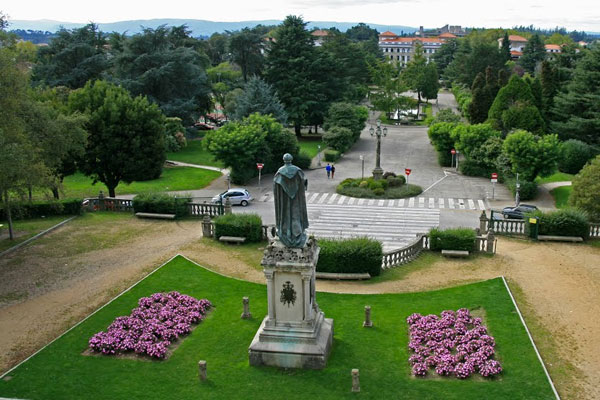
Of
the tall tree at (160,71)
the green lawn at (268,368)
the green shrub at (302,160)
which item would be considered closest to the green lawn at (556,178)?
the green shrub at (302,160)

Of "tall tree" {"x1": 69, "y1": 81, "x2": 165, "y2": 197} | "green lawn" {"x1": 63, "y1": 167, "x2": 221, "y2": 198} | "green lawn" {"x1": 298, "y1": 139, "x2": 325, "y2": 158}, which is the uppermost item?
"tall tree" {"x1": 69, "y1": 81, "x2": 165, "y2": 197}

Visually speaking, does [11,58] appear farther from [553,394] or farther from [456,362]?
[553,394]

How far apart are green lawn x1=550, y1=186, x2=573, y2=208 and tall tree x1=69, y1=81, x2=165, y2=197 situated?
96.9 ft

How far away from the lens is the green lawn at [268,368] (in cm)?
1697

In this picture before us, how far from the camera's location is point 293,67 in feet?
233

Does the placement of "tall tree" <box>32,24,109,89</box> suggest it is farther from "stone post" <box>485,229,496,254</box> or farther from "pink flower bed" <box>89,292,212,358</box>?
"stone post" <box>485,229,496,254</box>

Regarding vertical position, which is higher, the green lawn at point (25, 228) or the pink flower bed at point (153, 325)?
the pink flower bed at point (153, 325)

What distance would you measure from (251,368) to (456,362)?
6206 millimetres

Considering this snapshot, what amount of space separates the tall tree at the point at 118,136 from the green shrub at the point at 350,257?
67.1ft

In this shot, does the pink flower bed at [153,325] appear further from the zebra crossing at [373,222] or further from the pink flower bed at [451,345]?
the zebra crossing at [373,222]

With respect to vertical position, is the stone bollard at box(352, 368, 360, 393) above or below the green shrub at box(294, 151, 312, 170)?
above

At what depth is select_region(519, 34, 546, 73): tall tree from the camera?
123 metres

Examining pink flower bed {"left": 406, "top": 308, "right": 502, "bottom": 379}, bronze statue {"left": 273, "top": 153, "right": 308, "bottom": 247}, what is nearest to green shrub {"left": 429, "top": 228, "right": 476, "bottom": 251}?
pink flower bed {"left": 406, "top": 308, "right": 502, "bottom": 379}

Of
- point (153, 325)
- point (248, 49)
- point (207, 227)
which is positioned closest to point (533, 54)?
Answer: point (248, 49)
